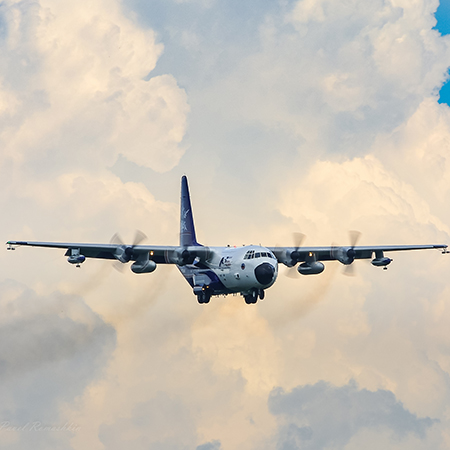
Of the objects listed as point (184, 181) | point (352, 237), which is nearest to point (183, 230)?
point (184, 181)

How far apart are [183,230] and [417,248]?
19.4 m

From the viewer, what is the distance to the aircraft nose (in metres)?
53.2

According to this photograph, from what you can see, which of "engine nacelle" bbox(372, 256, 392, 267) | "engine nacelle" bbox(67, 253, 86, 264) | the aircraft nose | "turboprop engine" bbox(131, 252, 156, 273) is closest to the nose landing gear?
"turboprop engine" bbox(131, 252, 156, 273)

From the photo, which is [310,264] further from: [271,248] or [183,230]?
[183,230]

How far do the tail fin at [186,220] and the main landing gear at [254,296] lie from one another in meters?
7.55

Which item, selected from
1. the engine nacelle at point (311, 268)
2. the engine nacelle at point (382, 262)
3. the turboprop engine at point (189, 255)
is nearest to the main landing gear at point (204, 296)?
the turboprop engine at point (189, 255)

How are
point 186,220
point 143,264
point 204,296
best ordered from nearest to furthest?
point 143,264 → point 204,296 → point 186,220

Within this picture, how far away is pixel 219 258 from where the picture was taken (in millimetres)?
57281

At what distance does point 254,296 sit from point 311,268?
5.83 m

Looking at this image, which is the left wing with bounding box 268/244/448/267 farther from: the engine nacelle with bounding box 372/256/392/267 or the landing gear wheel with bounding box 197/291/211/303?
the landing gear wheel with bounding box 197/291/211/303

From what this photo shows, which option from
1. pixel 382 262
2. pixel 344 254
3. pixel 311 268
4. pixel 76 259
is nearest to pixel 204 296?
pixel 311 268

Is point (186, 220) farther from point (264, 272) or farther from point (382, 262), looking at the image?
point (382, 262)

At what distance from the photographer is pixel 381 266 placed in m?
62.6

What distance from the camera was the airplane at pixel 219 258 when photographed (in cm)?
5416
